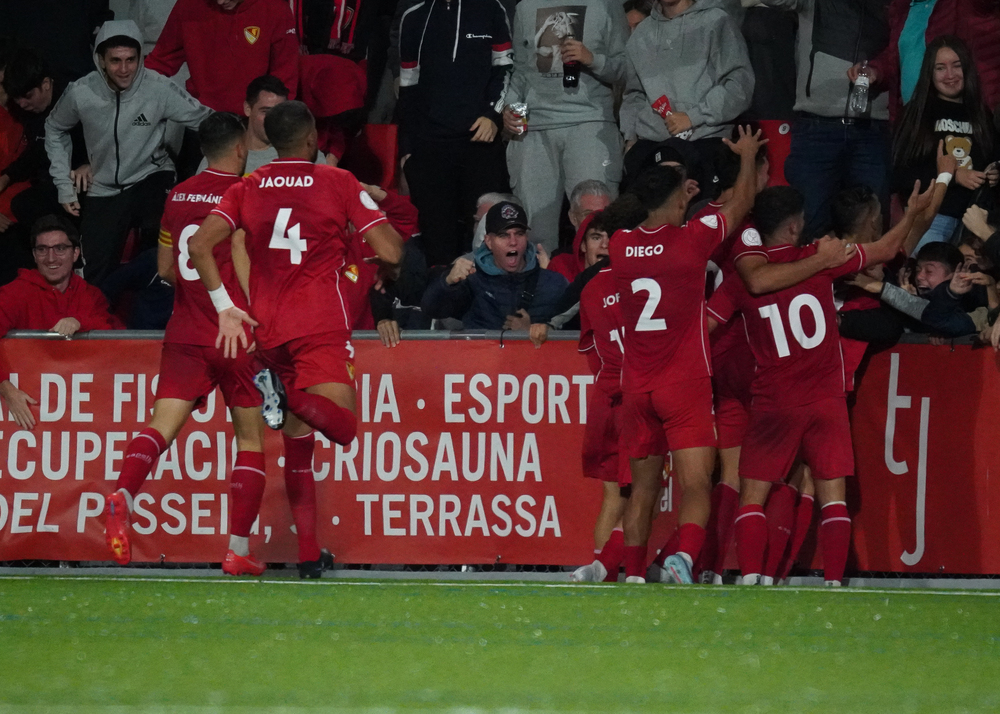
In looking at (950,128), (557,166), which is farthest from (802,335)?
(557,166)

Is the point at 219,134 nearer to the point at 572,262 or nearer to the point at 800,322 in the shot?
the point at 572,262

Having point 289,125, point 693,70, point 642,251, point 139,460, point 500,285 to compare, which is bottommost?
point 139,460

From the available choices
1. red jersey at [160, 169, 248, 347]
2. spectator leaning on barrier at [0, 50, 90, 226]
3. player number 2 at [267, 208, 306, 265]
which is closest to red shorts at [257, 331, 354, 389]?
player number 2 at [267, 208, 306, 265]

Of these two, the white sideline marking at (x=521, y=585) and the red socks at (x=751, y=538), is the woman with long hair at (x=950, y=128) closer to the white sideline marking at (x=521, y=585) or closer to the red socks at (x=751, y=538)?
the red socks at (x=751, y=538)

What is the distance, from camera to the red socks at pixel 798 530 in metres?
7.00

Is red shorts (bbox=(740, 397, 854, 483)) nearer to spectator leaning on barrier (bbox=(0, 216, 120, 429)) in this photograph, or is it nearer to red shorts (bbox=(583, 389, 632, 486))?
red shorts (bbox=(583, 389, 632, 486))

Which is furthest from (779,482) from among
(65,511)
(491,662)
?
(65,511)

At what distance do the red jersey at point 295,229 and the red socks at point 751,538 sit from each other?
2210mm

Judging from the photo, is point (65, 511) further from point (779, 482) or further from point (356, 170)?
point (779, 482)

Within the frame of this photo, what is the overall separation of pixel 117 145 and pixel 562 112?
298 cm

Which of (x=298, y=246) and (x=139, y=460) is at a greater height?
(x=298, y=246)

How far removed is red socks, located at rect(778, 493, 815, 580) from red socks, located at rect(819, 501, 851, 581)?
1.54 ft

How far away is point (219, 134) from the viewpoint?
6625 millimetres

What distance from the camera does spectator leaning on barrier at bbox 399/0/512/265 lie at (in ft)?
29.2
